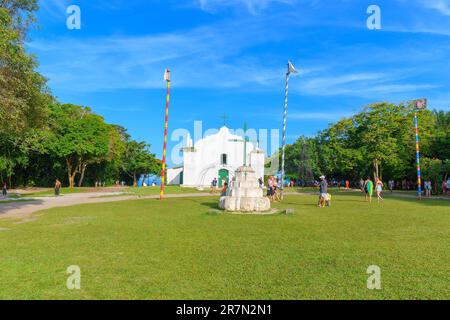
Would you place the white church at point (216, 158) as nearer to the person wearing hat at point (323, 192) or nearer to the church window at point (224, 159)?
the church window at point (224, 159)

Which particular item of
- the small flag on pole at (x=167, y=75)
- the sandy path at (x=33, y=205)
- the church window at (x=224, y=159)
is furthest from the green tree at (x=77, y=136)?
the small flag on pole at (x=167, y=75)

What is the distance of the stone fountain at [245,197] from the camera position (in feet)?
57.2

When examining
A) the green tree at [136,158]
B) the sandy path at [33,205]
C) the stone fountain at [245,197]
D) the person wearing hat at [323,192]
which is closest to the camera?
the sandy path at [33,205]

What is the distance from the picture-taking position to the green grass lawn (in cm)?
530

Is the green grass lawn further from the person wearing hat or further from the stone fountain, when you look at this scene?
the person wearing hat

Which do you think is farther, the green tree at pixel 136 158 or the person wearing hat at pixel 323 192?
the green tree at pixel 136 158

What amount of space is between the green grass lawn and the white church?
36642 mm

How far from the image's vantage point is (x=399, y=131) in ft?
155

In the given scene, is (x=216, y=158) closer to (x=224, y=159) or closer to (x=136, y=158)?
(x=224, y=159)

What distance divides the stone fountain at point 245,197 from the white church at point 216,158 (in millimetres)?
30099

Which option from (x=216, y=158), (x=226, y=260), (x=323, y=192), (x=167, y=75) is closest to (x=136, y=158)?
(x=216, y=158)

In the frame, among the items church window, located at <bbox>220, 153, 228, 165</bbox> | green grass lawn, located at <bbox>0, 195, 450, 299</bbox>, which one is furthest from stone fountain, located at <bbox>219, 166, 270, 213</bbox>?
church window, located at <bbox>220, 153, 228, 165</bbox>
